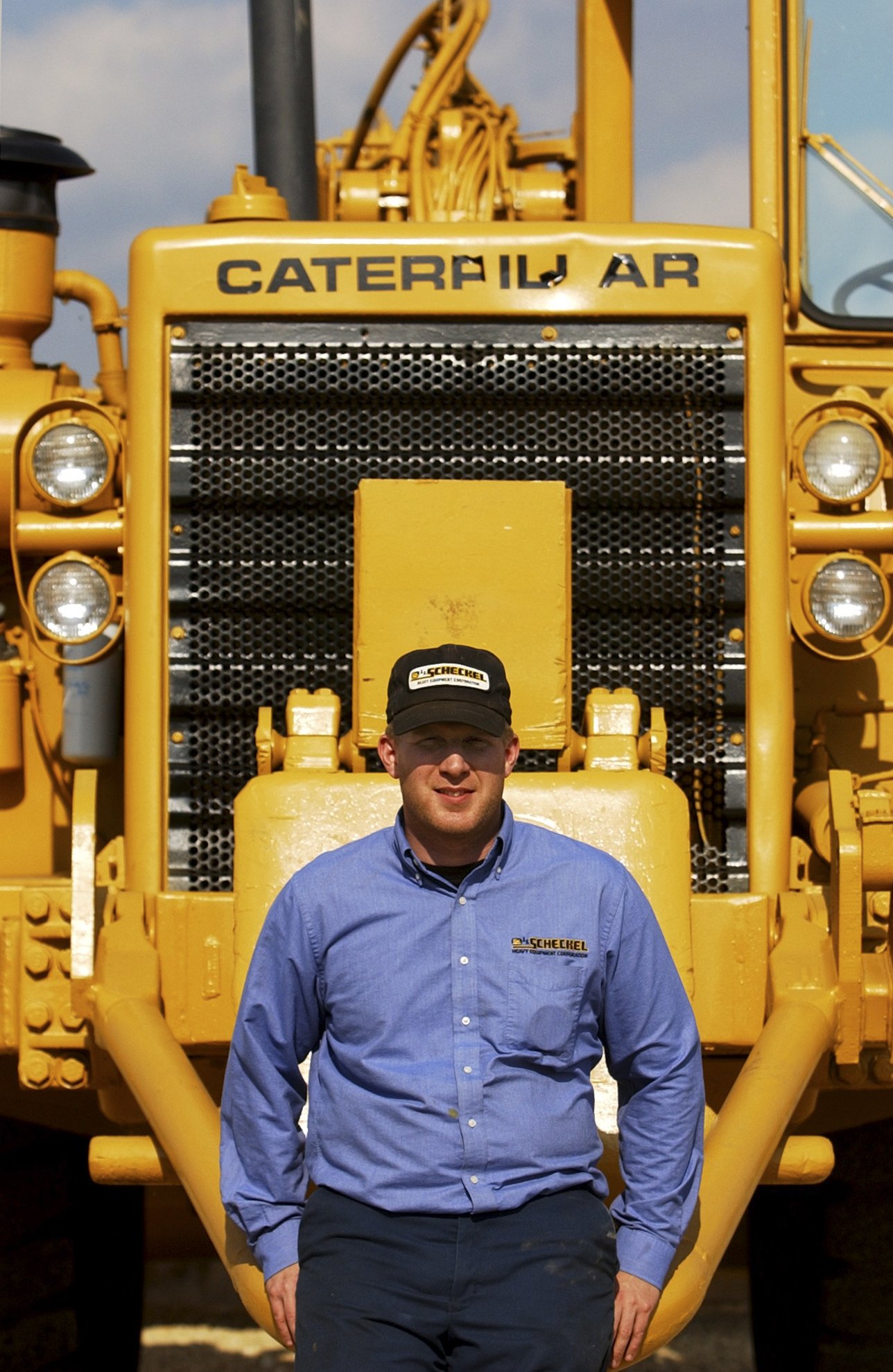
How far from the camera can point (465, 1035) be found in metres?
2.98

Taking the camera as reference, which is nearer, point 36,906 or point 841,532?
point 36,906

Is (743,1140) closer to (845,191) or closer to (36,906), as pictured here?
(36,906)

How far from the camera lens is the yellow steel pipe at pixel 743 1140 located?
10.3 ft

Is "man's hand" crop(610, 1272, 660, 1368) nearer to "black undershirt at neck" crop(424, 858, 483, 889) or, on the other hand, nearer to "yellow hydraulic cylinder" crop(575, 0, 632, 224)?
"black undershirt at neck" crop(424, 858, 483, 889)

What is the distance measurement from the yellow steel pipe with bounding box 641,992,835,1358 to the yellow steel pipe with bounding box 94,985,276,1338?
0.64 metres

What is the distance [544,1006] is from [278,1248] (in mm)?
534

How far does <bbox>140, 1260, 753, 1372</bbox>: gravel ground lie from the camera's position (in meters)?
6.85

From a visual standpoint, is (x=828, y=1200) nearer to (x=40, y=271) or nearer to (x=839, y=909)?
→ (x=839, y=909)

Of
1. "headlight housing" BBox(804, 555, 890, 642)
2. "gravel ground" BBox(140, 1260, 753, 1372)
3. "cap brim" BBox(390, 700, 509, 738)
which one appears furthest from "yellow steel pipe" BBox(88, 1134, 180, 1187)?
"gravel ground" BBox(140, 1260, 753, 1372)

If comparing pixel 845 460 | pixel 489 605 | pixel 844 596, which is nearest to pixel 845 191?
pixel 845 460

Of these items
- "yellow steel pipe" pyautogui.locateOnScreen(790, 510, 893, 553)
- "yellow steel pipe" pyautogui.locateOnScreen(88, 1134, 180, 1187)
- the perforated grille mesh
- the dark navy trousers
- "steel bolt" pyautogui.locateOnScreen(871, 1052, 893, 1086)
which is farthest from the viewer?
"yellow steel pipe" pyautogui.locateOnScreen(790, 510, 893, 553)

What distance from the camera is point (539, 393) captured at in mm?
4508

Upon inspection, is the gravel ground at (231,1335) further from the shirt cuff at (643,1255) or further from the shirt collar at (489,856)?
the shirt collar at (489,856)

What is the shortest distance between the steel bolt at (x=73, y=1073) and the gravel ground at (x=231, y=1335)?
292 centimetres
